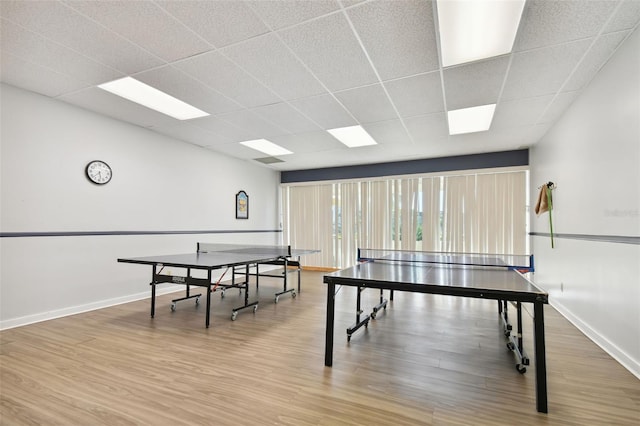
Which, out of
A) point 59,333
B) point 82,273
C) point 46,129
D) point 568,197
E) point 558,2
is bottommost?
point 59,333

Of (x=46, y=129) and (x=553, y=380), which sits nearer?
(x=553, y=380)

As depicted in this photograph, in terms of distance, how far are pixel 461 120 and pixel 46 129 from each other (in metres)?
5.41

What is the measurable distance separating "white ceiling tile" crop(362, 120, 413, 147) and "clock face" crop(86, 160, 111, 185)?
12.4 ft

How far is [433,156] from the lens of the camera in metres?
6.45

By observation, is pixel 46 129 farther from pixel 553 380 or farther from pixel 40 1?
pixel 553 380

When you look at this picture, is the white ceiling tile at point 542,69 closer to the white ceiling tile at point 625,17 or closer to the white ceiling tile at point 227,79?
the white ceiling tile at point 625,17

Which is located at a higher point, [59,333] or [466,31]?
[466,31]

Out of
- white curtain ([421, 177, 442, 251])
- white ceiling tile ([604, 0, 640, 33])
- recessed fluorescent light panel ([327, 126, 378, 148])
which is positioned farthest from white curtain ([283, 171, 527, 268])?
white ceiling tile ([604, 0, 640, 33])

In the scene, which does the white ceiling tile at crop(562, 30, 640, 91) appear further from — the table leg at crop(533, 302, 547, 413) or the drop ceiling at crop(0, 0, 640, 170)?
the table leg at crop(533, 302, 547, 413)

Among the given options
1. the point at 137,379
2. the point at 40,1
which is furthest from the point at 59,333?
the point at 40,1

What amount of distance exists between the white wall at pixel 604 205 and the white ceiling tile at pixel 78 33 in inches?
160

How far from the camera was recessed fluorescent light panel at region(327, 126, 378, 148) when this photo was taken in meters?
4.80

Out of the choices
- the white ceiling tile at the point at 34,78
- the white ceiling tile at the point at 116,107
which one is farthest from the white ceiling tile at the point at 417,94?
the white ceiling tile at the point at 34,78

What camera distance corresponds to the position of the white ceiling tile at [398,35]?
2.12 m
